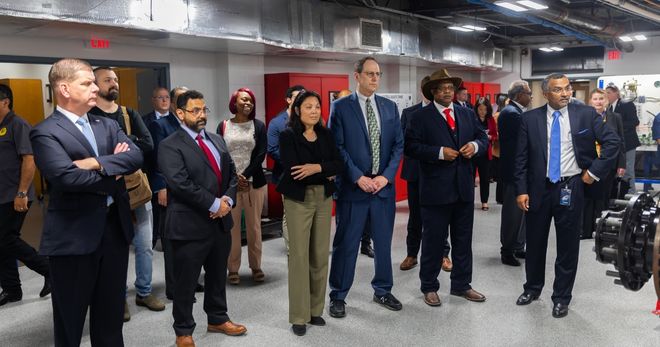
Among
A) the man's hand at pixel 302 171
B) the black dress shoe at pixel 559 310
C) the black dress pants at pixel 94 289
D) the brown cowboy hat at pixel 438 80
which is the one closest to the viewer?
the black dress pants at pixel 94 289

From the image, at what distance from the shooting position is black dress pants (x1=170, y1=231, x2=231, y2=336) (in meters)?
3.06

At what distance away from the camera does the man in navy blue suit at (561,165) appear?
356 cm

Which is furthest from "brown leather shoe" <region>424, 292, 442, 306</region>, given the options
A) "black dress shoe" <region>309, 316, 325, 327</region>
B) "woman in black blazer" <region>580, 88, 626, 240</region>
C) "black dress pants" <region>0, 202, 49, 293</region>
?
"black dress pants" <region>0, 202, 49, 293</region>

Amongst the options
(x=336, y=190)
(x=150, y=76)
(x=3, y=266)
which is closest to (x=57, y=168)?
(x=336, y=190)

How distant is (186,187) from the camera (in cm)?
295

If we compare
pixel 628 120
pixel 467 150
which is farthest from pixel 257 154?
pixel 628 120

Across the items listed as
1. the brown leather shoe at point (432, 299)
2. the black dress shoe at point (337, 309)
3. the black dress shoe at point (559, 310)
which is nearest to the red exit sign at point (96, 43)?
the black dress shoe at point (337, 309)

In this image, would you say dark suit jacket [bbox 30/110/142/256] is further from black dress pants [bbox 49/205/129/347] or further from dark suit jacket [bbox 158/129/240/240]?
dark suit jacket [bbox 158/129/240/240]

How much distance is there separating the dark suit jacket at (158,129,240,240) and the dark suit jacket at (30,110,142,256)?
0.43 metres

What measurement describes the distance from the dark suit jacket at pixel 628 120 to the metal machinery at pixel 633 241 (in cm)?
650

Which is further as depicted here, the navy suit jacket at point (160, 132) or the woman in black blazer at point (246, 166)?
the woman in black blazer at point (246, 166)

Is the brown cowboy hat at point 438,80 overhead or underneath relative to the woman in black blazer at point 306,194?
overhead

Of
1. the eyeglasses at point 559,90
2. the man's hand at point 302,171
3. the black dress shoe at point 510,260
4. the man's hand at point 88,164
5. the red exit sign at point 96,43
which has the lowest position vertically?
the black dress shoe at point 510,260

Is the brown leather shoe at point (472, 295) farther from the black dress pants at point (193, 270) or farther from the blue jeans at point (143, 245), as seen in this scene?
the blue jeans at point (143, 245)
